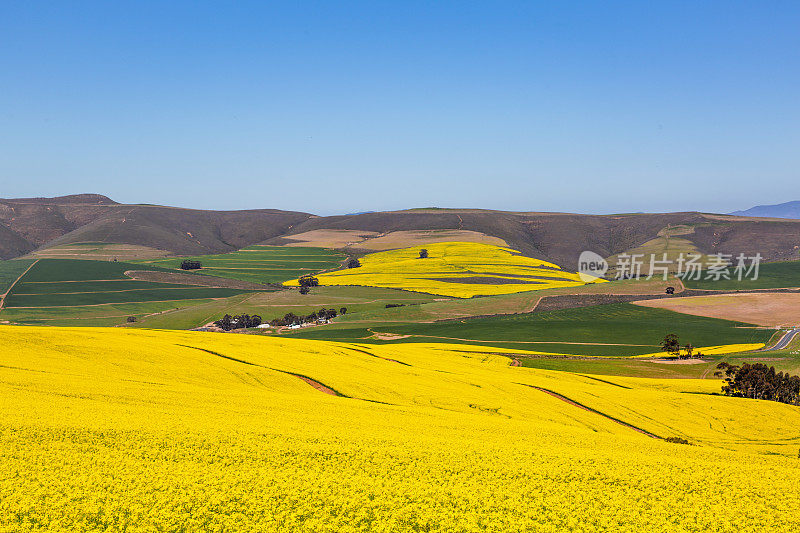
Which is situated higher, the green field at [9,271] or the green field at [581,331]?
the green field at [9,271]

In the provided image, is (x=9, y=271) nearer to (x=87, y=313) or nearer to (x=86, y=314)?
(x=87, y=313)

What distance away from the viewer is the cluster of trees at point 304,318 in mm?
130875

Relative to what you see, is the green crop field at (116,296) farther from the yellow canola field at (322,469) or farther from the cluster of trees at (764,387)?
the cluster of trees at (764,387)

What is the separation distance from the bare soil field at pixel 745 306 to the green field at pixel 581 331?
520 centimetres

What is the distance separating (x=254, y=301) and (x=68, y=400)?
12800cm

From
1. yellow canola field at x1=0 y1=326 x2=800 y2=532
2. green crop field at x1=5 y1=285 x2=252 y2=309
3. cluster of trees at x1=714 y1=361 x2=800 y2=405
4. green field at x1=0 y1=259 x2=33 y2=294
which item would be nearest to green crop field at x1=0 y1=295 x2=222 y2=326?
green crop field at x1=5 y1=285 x2=252 y2=309

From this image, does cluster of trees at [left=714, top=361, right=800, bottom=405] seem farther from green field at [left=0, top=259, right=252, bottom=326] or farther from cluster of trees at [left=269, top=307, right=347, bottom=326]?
green field at [left=0, top=259, right=252, bottom=326]

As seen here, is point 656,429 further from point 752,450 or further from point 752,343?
point 752,343

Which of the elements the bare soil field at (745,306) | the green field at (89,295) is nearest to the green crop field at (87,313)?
the green field at (89,295)

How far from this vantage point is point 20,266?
614ft

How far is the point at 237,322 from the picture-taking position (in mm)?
129000

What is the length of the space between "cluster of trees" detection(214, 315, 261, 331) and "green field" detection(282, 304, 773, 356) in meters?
17.4

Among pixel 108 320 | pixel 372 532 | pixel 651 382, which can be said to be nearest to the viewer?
pixel 372 532

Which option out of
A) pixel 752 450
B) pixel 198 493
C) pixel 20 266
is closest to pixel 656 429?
pixel 752 450
